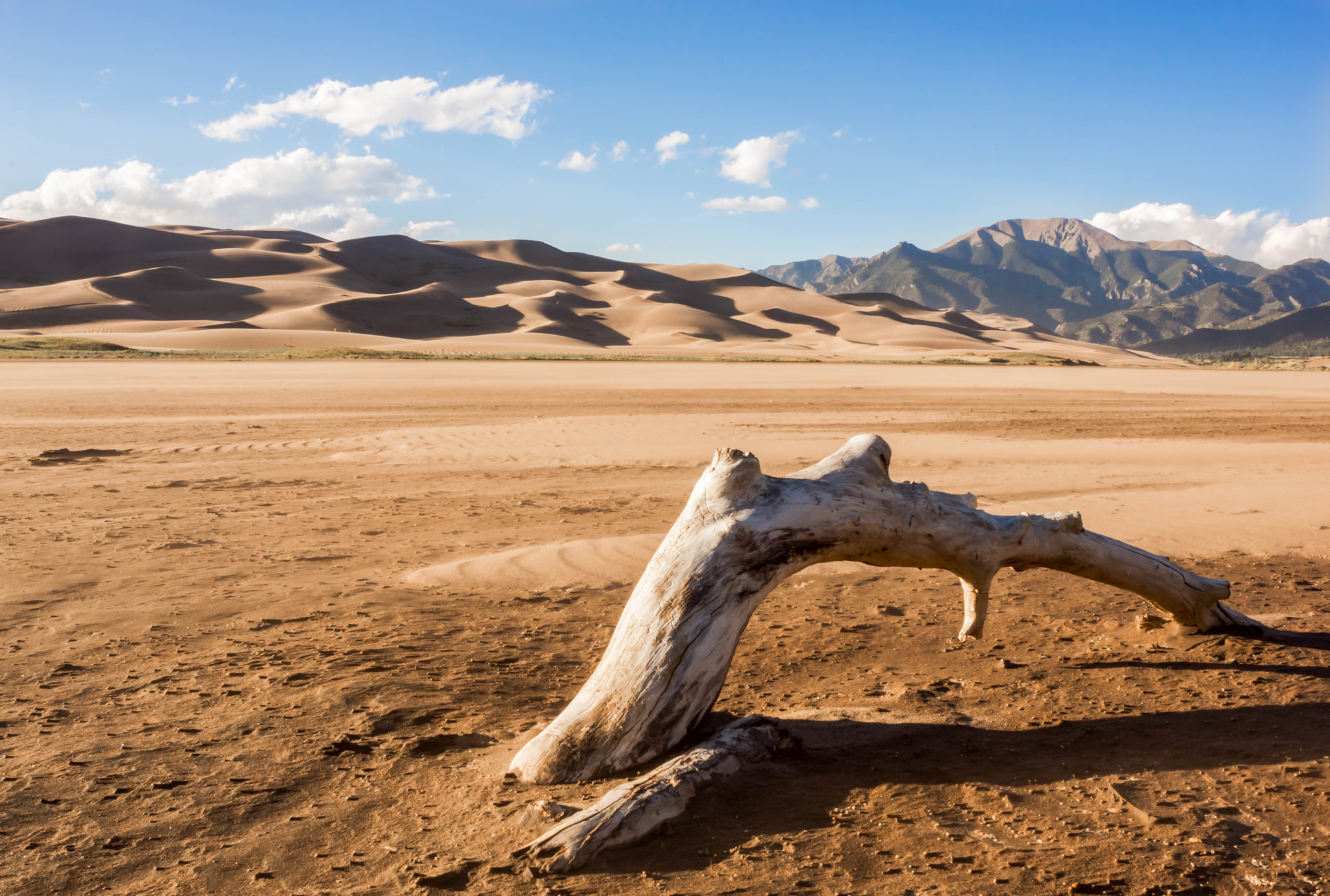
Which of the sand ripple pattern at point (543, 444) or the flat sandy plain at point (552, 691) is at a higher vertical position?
the sand ripple pattern at point (543, 444)

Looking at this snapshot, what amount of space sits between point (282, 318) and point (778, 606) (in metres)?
87.7

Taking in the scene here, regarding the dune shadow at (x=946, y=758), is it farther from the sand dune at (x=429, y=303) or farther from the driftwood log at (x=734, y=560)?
the sand dune at (x=429, y=303)

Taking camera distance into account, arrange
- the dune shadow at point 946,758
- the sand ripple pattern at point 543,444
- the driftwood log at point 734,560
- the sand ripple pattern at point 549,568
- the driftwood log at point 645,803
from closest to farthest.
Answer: the driftwood log at point 645,803, the dune shadow at point 946,758, the driftwood log at point 734,560, the sand ripple pattern at point 549,568, the sand ripple pattern at point 543,444

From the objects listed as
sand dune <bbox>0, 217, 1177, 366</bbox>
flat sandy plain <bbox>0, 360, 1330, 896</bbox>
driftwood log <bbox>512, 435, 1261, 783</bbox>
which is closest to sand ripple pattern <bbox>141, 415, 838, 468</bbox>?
flat sandy plain <bbox>0, 360, 1330, 896</bbox>

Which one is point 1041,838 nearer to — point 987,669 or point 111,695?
point 987,669

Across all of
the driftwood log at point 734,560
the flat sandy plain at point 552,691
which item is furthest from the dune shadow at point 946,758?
the driftwood log at point 734,560

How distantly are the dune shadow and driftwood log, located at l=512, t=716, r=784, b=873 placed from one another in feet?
0.16

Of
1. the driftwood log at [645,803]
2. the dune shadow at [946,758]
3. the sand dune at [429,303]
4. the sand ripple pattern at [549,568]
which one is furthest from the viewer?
the sand dune at [429,303]

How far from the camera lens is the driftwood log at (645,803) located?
9.34ft

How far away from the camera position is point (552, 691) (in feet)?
15.0

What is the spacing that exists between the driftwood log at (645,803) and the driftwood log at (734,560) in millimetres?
210

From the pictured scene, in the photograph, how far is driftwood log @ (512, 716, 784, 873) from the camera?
2.85 m

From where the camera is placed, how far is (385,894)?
107 inches

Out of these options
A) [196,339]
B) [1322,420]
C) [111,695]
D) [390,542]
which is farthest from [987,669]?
[196,339]
